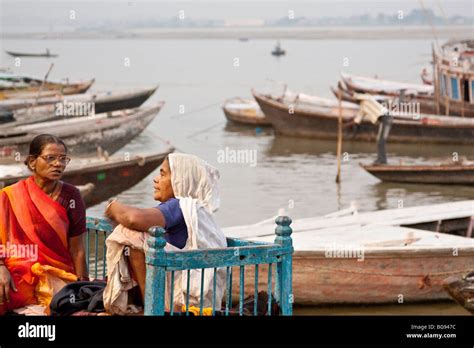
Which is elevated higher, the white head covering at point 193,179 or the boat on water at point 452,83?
the white head covering at point 193,179

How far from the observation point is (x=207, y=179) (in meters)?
5.98

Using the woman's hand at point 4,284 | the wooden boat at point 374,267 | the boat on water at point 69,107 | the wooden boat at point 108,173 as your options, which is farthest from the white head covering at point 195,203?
the boat on water at point 69,107

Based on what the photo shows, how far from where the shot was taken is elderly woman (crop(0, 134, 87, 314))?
20.6 feet

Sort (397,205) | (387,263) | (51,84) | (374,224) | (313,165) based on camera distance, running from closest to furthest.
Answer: (387,263) < (374,224) < (397,205) < (313,165) < (51,84)

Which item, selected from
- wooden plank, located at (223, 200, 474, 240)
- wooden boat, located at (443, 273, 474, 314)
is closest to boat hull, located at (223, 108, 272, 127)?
wooden plank, located at (223, 200, 474, 240)

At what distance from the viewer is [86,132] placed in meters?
19.8

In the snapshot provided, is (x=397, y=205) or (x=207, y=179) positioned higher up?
(x=207, y=179)

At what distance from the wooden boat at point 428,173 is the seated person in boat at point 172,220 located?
13.6 metres

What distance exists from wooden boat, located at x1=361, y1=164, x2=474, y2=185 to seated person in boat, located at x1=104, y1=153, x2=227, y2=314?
44.6 feet

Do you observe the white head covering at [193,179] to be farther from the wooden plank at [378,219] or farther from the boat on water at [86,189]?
the boat on water at [86,189]

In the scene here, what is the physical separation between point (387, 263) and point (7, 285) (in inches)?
222

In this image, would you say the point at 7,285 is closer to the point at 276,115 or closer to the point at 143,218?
the point at 143,218

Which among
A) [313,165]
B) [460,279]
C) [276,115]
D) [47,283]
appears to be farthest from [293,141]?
[47,283]

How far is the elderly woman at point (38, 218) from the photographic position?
20.6ft
